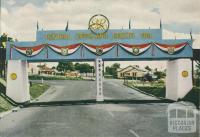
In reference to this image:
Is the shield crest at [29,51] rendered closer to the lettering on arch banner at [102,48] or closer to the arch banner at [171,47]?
the lettering on arch banner at [102,48]

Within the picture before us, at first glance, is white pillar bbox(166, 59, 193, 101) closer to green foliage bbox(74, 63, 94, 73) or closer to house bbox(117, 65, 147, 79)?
house bbox(117, 65, 147, 79)

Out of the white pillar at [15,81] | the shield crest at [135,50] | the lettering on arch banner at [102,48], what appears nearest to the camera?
the lettering on arch banner at [102,48]

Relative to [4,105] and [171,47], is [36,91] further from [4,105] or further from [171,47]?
[171,47]

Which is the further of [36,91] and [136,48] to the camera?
[36,91]

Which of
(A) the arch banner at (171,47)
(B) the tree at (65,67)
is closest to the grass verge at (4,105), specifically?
(A) the arch banner at (171,47)

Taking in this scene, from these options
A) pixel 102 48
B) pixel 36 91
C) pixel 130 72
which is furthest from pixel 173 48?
pixel 130 72

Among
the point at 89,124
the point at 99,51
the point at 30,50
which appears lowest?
the point at 89,124

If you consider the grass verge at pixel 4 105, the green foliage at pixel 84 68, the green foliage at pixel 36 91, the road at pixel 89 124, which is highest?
the green foliage at pixel 84 68

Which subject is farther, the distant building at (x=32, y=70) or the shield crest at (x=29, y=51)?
the distant building at (x=32, y=70)

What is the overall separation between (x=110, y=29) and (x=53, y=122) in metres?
12.4

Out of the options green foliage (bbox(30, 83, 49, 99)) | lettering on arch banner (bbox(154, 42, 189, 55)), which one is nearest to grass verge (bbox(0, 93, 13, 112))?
green foliage (bbox(30, 83, 49, 99))

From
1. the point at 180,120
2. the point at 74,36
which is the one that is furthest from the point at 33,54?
the point at 180,120

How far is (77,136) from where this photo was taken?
46.6 feet

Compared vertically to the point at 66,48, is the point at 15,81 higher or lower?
lower
